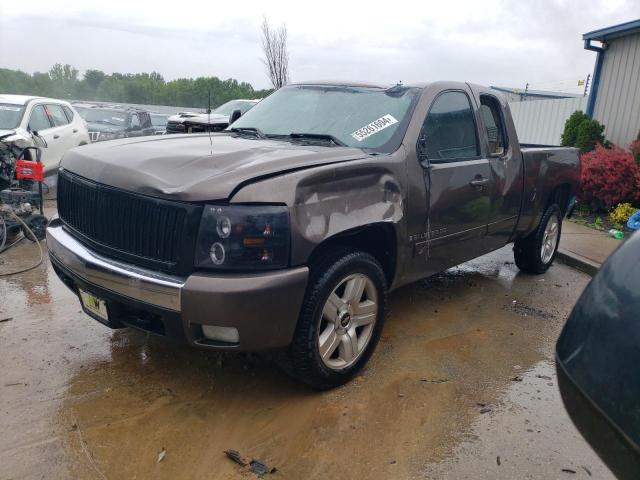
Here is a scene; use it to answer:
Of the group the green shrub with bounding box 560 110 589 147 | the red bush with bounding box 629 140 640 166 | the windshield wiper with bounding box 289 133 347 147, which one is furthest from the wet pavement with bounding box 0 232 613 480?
the green shrub with bounding box 560 110 589 147

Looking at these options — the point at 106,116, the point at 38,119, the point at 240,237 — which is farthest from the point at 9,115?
the point at 240,237

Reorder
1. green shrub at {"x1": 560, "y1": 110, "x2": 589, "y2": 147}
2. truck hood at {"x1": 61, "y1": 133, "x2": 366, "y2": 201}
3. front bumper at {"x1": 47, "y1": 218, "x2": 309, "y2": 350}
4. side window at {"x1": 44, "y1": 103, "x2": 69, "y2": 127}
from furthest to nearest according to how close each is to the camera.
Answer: green shrub at {"x1": 560, "y1": 110, "x2": 589, "y2": 147} → side window at {"x1": 44, "y1": 103, "x2": 69, "y2": 127} → truck hood at {"x1": 61, "y1": 133, "x2": 366, "y2": 201} → front bumper at {"x1": 47, "y1": 218, "x2": 309, "y2": 350}

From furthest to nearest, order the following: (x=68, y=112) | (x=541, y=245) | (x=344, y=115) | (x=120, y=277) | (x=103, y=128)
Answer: (x=103, y=128)
(x=68, y=112)
(x=541, y=245)
(x=344, y=115)
(x=120, y=277)

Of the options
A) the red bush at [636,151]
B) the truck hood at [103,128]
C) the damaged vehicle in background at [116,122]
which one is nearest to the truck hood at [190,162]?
the red bush at [636,151]

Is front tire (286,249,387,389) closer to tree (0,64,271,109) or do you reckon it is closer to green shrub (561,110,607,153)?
green shrub (561,110,607,153)

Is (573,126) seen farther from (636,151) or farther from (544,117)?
(544,117)

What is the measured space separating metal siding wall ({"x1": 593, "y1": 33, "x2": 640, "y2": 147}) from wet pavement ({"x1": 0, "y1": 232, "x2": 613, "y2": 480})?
7.51 metres

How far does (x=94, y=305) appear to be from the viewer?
3105 millimetres

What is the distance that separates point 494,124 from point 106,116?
1139 centimetres

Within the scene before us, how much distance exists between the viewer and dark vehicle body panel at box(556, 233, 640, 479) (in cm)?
145

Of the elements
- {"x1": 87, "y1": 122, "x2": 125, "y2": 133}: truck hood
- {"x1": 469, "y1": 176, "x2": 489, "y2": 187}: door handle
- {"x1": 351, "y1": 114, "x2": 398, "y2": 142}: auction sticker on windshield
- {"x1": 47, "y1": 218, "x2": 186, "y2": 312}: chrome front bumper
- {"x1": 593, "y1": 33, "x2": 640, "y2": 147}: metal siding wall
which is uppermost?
{"x1": 593, "y1": 33, "x2": 640, "y2": 147}: metal siding wall

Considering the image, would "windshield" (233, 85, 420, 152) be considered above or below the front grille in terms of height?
above

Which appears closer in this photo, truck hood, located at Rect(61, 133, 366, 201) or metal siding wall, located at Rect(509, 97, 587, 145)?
truck hood, located at Rect(61, 133, 366, 201)

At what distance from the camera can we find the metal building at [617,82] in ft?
32.4
